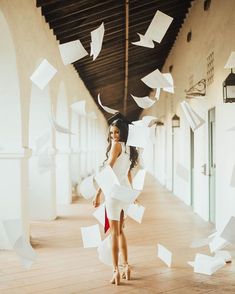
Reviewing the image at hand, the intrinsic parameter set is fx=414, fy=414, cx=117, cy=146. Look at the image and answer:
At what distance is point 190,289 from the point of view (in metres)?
3.29

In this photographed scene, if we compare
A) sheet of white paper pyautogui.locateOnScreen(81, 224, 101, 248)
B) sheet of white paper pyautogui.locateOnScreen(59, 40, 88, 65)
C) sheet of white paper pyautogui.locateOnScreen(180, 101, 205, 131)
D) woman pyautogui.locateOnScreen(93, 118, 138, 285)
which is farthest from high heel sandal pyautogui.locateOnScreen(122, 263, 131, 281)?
sheet of white paper pyautogui.locateOnScreen(59, 40, 88, 65)

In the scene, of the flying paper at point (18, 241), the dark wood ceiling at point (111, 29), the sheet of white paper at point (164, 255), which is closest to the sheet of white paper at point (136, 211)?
the sheet of white paper at point (164, 255)

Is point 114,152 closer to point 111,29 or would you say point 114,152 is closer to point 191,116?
point 191,116

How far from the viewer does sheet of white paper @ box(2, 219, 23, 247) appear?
307 cm

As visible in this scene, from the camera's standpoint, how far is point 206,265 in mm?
3768

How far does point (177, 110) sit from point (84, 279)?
22.1 feet

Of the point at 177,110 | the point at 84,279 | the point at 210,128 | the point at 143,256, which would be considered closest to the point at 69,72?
the point at 177,110

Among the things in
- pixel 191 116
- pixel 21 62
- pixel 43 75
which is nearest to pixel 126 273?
pixel 191 116

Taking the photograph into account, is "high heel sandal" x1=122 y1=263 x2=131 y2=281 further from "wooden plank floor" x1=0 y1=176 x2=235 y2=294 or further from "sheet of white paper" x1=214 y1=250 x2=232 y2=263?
"sheet of white paper" x1=214 y1=250 x2=232 y2=263

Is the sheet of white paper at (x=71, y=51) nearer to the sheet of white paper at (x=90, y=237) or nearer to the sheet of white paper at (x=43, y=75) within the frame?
the sheet of white paper at (x=43, y=75)

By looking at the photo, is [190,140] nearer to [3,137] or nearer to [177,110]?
[177,110]

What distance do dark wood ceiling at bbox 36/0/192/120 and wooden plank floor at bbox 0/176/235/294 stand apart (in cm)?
296

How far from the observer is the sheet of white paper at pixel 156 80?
3.02 m

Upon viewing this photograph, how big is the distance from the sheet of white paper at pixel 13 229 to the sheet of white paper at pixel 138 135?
3.43 ft
